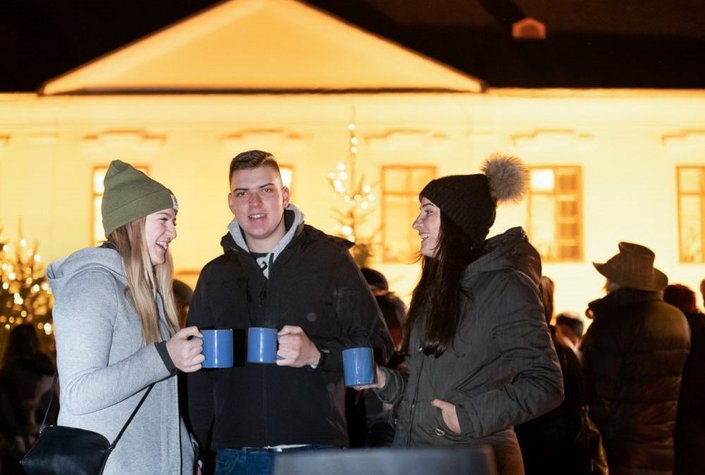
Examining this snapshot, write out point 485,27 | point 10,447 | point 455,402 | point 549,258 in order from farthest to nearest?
1. point 485,27
2. point 549,258
3. point 10,447
4. point 455,402

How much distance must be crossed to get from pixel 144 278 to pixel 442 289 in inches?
43.2

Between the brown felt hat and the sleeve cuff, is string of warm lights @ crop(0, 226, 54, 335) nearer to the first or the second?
the brown felt hat

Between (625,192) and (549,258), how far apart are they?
211 cm

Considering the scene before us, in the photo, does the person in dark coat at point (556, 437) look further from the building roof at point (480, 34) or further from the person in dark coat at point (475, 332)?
the building roof at point (480, 34)

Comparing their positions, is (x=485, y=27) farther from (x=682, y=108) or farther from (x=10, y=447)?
(x=10, y=447)

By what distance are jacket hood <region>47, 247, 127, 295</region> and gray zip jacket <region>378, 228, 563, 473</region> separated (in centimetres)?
118

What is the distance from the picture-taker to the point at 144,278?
179 inches

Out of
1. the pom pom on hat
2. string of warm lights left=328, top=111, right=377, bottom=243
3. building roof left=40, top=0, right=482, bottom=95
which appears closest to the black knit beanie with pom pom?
the pom pom on hat

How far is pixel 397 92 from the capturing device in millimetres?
25781

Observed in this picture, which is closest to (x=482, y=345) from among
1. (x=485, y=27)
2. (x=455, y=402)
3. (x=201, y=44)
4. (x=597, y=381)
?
(x=455, y=402)

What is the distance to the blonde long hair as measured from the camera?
450 centimetres

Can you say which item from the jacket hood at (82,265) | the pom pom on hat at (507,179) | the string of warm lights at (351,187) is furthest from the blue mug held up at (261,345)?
the string of warm lights at (351,187)

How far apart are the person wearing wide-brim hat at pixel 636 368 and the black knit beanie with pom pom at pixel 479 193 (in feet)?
10.2

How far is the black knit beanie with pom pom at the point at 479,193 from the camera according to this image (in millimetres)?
4816
